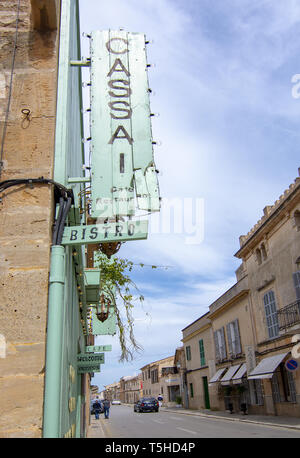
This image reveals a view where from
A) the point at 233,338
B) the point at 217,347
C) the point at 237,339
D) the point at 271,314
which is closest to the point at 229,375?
the point at 237,339

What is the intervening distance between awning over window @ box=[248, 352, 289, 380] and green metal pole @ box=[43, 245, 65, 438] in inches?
629

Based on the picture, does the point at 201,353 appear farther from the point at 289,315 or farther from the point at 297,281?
the point at 297,281

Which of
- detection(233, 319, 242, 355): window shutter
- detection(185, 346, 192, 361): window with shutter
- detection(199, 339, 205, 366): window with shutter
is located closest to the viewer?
detection(233, 319, 242, 355): window shutter

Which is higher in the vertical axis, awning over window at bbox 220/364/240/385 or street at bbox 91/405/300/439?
awning over window at bbox 220/364/240/385

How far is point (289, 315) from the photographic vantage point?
1681 centimetres

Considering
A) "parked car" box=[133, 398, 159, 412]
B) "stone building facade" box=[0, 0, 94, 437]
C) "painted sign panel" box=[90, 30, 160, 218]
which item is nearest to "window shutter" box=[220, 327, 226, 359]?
"parked car" box=[133, 398, 159, 412]

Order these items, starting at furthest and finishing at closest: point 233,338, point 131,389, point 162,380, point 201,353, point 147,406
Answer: point 131,389 < point 162,380 < point 147,406 < point 201,353 < point 233,338

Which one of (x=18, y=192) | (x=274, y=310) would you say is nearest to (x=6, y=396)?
(x=18, y=192)

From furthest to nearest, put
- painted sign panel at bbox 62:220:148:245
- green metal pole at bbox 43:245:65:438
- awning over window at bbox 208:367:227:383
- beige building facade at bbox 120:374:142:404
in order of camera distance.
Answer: beige building facade at bbox 120:374:142:404 < awning over window at bbox 208:367:227:383 < painted sign panel at bbox 62:220:148:245 < green metal pole at bbox 43:245:65:438

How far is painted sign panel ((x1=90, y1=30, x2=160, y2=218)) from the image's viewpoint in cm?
359

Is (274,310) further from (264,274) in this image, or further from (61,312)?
(61,312)

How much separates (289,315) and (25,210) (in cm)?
1589

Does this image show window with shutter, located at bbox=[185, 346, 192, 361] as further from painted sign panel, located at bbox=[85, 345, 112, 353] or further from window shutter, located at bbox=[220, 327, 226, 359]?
painted sign panel, located at bbox=[85, 345, 112, 353]

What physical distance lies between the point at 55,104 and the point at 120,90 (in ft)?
2.43
